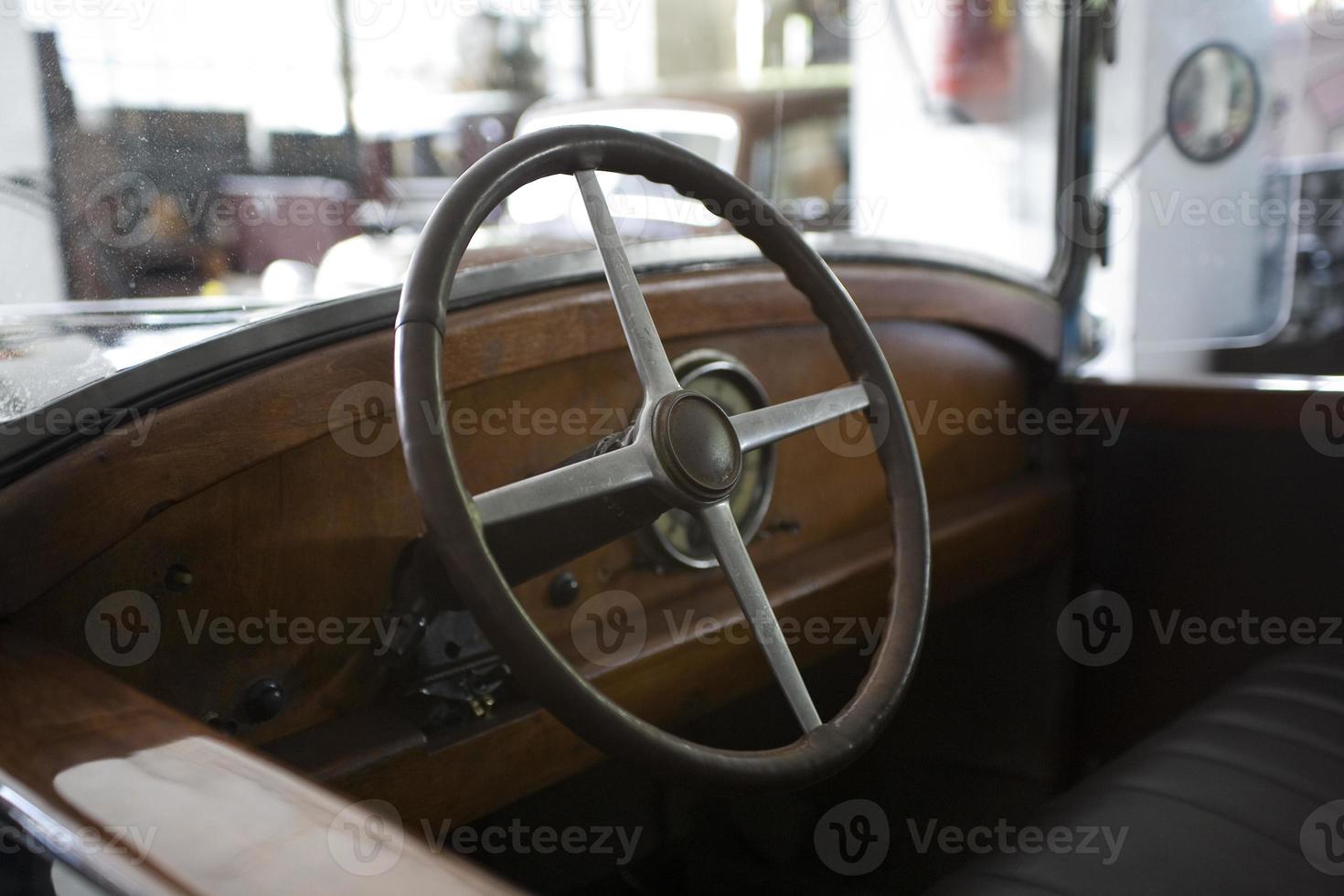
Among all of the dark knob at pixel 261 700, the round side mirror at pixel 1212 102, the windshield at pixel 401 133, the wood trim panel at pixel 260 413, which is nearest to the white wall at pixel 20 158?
the windshield at pixel 401 133

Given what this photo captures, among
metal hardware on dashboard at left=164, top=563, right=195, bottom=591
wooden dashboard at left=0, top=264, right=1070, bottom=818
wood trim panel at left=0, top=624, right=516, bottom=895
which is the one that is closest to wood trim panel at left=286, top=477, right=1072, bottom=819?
wooden dashboard at left=0, top=264, right=1070, bottom=818

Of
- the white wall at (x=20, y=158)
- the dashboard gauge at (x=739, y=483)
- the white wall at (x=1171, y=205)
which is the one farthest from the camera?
the white wall at (x=1171, y=205)

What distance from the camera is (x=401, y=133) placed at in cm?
175

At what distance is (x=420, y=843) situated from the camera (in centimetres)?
63

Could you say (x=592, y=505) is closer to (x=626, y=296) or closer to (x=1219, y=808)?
(x=626, y=296)

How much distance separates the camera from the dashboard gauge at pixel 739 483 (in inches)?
53.3

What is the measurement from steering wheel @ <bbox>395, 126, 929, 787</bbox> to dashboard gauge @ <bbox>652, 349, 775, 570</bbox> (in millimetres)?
193

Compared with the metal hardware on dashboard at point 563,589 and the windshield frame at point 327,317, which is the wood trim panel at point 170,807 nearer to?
the windshield frame at point 327,317

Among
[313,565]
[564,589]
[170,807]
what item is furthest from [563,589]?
[170,807]

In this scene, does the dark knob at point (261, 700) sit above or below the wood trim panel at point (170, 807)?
below

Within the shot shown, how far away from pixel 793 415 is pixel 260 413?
502 mm

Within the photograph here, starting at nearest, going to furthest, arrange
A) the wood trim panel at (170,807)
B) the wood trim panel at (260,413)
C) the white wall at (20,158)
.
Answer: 1. the wood trim panel at (170,807)
2. the wood trim panel at (260,413)
3. the white wall at (20,158)

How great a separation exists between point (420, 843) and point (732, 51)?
212 centimetres

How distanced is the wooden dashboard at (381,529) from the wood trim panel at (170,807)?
201 millimetres
